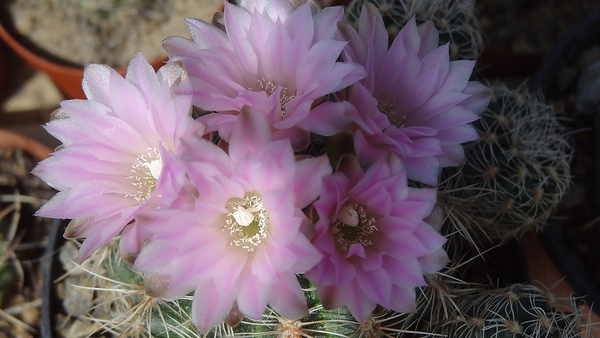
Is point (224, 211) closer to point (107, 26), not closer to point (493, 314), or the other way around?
point (493, 314)

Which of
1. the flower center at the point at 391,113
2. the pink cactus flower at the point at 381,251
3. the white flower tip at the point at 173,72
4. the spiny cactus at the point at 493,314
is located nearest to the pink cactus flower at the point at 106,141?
the white flower tip at the point at 173,72

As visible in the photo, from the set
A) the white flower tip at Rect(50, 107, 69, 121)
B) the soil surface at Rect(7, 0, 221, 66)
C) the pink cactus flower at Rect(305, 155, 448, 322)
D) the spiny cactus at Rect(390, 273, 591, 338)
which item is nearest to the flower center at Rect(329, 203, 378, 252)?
the pink cactus flower at Rect(305, 155, 448, 322)

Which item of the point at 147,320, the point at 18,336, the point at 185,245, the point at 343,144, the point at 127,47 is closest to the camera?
the point at 185,245

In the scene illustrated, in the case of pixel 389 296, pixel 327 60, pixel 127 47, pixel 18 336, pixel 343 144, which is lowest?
pixel 18 336

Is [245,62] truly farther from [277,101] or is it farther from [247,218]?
[247,218]

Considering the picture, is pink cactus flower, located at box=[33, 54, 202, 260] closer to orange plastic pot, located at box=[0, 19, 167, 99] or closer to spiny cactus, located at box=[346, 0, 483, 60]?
spiny cactus, located at box=[346, 0, 483, 60]

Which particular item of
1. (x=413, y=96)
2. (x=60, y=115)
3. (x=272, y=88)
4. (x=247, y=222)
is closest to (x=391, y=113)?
(x=413, y=96)

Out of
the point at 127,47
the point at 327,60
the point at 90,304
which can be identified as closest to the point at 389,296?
the point at 327,60
